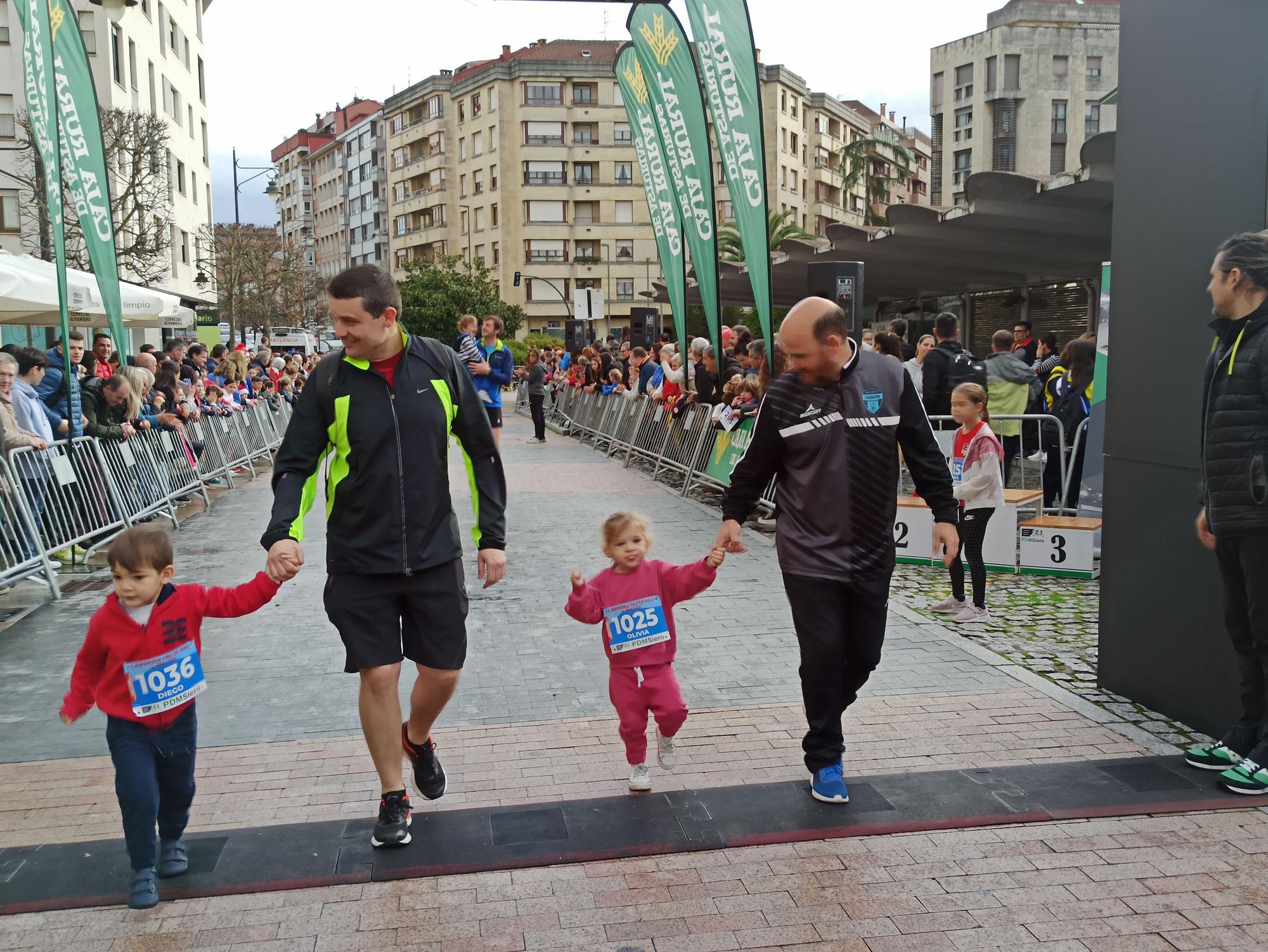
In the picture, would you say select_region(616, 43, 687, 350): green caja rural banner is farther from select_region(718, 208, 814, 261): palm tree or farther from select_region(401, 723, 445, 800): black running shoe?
select_region(718, 208, 814, 261): palm tree

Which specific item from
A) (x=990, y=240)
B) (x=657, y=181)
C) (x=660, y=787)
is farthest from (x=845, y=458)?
(x=990, y=240)

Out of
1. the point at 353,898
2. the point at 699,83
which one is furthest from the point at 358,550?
the point at 699,83

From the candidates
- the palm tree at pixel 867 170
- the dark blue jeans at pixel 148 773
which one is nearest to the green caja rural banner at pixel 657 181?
the dark blue jeans at pixel 148 773

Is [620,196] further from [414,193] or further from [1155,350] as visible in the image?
[1155,350]

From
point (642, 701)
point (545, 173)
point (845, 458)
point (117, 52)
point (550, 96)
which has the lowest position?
point (642, 701)

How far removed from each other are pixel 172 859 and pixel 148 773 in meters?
0.37

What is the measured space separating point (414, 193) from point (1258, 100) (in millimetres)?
92569

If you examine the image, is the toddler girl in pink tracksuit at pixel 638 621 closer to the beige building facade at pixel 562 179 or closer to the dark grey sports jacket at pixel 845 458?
the dark grey sports jacket at pixel 845 458

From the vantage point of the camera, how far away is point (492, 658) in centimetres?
640

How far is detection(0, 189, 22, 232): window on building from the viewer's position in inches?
1455

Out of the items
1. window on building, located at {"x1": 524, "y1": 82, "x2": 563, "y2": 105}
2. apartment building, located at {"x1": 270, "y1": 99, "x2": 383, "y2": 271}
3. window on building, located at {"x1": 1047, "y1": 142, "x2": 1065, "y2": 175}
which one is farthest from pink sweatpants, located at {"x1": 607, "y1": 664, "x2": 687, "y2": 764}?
apartment building, located at {"x1": 270, "y1": 99, "x2": 383, "y2": 271}

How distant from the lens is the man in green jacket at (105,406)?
10.5 m

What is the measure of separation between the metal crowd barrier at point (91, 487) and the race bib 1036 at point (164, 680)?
4924 mm

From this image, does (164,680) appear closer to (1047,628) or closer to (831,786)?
(831,786)
